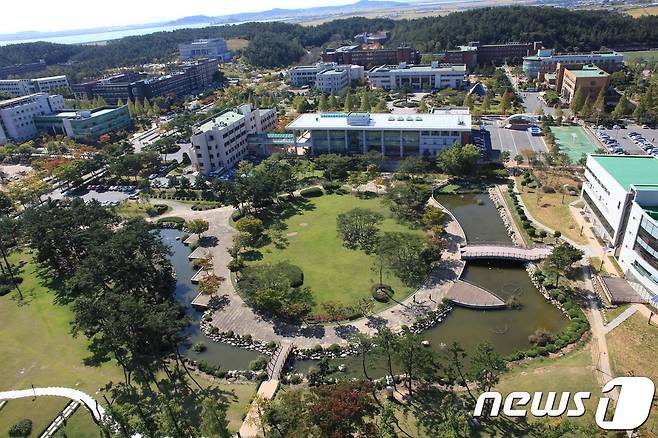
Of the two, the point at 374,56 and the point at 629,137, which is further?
the point at 374,56

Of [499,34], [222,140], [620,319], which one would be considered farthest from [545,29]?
[620,319]

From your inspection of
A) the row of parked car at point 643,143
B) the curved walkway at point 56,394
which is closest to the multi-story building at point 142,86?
the curved walkway at point 56,394

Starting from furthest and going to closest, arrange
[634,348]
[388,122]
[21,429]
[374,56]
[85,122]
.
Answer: [374,56] → [85,122] → [388,122] → [634,348] → [21,429]

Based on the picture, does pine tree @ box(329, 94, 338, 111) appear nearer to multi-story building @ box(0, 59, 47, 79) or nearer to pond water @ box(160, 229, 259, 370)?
pond water @ box(160, 229, 259, 370)

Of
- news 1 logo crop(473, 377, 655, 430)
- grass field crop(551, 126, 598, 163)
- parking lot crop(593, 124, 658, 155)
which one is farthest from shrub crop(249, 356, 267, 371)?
parking lot crop(593, 124, 658, 155)

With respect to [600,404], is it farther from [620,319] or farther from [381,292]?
[381,292]

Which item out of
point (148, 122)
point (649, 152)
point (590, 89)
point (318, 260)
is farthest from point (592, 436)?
point (148, 122)
